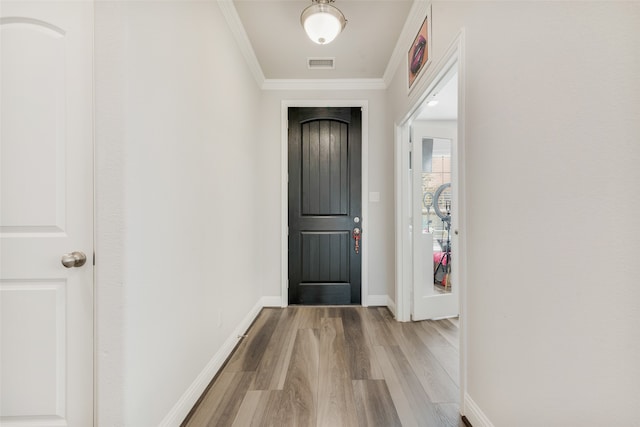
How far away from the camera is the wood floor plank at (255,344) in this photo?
192cm

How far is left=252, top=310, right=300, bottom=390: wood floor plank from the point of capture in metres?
1.71

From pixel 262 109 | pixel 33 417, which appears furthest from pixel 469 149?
pixel 262 109

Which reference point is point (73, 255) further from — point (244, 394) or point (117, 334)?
point (244, 394)

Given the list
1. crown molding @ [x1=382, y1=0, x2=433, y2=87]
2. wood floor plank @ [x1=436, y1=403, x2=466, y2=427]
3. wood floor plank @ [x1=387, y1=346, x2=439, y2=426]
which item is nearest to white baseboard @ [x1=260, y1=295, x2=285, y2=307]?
wood floor plank @ [x1=387, y1=346, x2=439, y2=426]

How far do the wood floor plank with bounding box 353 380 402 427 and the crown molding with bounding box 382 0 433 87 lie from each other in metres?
2.53

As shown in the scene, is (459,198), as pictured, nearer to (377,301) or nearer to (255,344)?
(255,344)

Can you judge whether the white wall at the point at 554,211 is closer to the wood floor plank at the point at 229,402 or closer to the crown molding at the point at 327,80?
the crown molding at the point at 327,80

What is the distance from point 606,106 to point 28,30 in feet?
6.48

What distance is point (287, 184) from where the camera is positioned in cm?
320

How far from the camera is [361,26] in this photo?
2.28 metres

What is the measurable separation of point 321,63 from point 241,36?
0.87 meters

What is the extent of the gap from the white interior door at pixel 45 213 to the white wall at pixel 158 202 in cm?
12

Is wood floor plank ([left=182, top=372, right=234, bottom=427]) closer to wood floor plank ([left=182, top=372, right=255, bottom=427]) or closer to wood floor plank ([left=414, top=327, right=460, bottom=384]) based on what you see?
wood floor plank ([left=182, top=372, right=255, bottom=427])

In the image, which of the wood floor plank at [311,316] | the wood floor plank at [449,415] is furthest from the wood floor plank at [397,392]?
the wood floor plank at [311,316]
